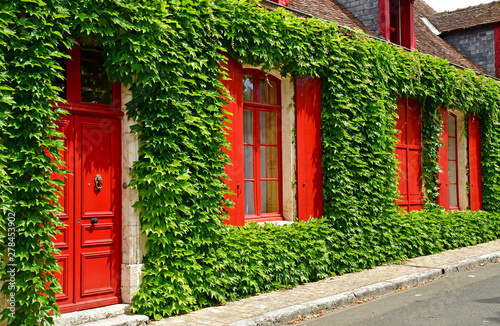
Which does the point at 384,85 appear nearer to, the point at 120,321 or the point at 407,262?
the point at 407,262

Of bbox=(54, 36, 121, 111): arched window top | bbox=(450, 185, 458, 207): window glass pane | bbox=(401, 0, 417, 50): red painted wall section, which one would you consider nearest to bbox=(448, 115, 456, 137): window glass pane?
bbox=(450, 185, 458, 207): window glass pane

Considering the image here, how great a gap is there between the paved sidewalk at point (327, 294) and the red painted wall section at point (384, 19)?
16.1ft

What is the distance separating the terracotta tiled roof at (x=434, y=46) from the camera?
45.5ft

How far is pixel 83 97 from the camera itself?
19.8ft

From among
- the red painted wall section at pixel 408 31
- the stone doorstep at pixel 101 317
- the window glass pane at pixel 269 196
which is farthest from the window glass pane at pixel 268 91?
the red painted wall section at pixel 408 31

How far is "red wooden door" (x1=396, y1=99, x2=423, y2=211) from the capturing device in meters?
11.2

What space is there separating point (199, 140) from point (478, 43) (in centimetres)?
1233

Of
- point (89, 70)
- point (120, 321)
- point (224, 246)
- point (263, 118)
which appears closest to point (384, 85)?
point (263, 118)

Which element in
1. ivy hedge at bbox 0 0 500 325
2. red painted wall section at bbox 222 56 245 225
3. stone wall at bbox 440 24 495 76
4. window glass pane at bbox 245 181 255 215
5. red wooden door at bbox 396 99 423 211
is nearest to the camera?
ivy hedge at bbox 0 0 500 325

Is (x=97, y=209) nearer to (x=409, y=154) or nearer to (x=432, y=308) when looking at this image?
(x=432, y=308)

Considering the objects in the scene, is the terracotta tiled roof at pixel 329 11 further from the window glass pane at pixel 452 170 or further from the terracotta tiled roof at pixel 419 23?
the window glass pane at pixel 452 170

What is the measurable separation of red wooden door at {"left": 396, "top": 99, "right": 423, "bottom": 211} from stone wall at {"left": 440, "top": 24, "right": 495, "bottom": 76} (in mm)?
5416

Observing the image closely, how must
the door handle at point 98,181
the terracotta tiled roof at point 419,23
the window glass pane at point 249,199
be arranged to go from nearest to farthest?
the door handle at point 98,181
the window glass pane at point 249,199
the terracotta tiled roof at point 419,23

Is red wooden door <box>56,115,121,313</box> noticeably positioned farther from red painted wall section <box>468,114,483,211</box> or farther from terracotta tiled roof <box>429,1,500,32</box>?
terracotta tiled roof <box>429,1,500,32</box>
